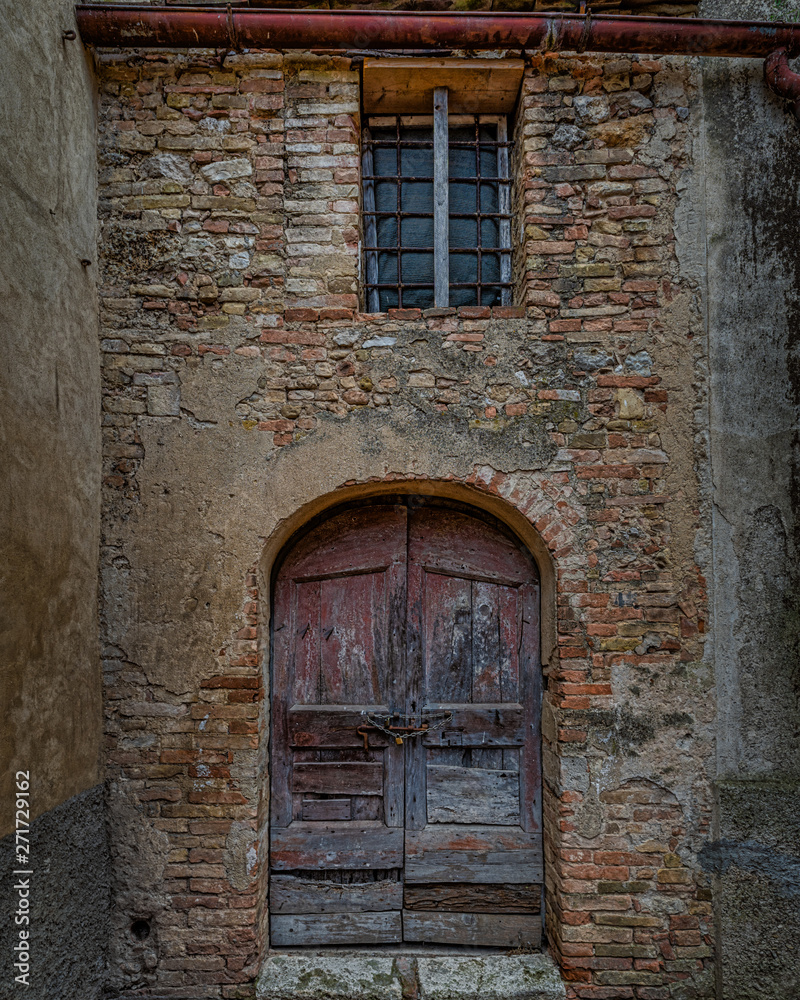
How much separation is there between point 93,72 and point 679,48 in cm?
296

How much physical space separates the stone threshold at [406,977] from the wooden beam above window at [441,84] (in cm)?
451

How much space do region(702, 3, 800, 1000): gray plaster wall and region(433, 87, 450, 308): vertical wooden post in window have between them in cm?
133

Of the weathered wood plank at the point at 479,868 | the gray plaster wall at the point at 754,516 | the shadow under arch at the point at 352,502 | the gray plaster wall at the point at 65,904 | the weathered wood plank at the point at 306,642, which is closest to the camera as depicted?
the gray plaster wall at the point at 65,904

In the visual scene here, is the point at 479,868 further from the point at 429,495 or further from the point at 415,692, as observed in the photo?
the point at 429,495

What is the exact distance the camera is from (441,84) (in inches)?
128

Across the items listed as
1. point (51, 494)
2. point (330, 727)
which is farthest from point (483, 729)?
point (51, 494)

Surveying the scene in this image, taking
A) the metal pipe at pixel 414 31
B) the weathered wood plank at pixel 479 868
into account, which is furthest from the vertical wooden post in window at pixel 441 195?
the weathered wood plank at pixel 479 868

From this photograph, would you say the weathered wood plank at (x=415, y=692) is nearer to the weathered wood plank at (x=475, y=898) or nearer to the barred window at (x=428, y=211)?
the weathered wood plank at (x=475, y=898)

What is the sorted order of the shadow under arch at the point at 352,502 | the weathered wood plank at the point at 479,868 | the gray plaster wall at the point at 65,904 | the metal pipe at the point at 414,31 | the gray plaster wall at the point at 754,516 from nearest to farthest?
the gray plaster wall at the point at 65,904 → the gray plaster wall at the point at 754,516 → the metal pipe at the point at 414,31 → the shadow under arch at the point at 352,502 → the weathered wood plank at the point at 479,868

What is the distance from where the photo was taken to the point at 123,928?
2.88 m

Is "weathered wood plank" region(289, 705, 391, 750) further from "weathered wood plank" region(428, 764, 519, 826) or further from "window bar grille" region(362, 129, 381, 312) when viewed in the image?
"window bar grille" region(362, 129, 381, 312)

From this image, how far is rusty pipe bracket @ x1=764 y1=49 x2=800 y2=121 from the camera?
2955 millimetres

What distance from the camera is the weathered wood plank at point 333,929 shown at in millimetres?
3111

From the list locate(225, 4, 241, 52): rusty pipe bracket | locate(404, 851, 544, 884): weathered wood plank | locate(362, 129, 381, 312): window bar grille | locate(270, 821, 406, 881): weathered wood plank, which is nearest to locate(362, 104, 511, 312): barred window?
locate(362, 129, 381, 312): window bar grille
